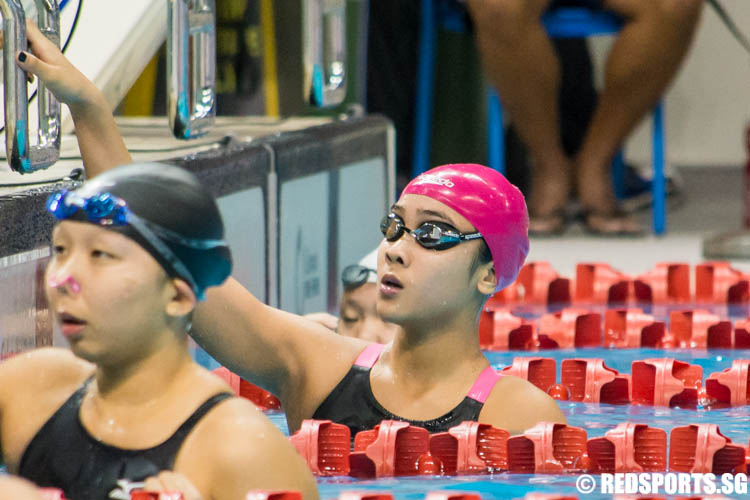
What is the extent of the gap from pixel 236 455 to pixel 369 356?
0.97m

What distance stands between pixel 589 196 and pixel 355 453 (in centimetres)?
408

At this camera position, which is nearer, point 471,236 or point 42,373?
point 42,373

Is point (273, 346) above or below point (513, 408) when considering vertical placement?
above

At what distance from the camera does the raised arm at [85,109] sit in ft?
8.23

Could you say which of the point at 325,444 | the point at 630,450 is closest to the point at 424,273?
the point at 325,444

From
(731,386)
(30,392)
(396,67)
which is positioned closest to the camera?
(30,392)

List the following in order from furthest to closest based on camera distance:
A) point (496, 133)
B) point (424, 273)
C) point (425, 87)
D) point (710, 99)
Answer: point (710, 99)
point (425, 87)
point (496, 133)
point (424, 273)

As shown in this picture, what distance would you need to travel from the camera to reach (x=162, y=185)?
1.99 m

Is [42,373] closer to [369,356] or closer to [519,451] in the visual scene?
[369,356]

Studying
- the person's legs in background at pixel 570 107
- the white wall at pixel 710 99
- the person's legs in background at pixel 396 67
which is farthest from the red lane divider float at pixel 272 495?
the white wall at pixel 710 99

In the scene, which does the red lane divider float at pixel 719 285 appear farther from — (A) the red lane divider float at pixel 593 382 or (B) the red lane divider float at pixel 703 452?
(B) the red lane divider float at pixel 703 452

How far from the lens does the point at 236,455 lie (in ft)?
6.42

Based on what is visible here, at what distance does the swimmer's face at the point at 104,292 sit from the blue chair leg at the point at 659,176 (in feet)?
17.0

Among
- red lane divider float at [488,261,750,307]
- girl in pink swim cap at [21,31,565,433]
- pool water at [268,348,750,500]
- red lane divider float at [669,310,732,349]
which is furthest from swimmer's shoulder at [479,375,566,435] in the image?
red lane divider float at [488,261,750,307]
